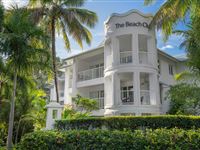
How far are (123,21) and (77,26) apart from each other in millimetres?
3946

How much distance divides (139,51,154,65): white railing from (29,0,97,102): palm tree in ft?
16.2

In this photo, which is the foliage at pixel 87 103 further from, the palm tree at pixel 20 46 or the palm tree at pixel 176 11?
the palm tree at pixel 176 11

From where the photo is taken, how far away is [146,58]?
20219 mm

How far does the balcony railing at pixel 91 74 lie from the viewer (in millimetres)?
23170

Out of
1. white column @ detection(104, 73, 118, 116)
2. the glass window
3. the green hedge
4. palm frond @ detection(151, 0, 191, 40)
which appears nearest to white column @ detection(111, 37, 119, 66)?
white column @ detection(104, 73, 118, 116)

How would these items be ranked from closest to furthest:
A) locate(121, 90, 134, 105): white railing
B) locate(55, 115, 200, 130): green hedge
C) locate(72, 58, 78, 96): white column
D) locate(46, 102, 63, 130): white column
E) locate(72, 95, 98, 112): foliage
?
locate(55, 115, 200, 130): green hedge, locate(46, 102, 63, 130): white column, locate(121, 90, 134, 105): white railing, locate(72, 95, 98, 112): foliage, locate(72, 58, 78, 96): white column

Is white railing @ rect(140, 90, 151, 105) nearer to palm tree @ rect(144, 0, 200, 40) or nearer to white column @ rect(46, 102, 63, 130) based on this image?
palm tree @ rect(144, 0, 200, 40)

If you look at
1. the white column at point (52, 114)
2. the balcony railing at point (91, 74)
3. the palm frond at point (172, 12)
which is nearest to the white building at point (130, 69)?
the balcony railing at point (91, 74)

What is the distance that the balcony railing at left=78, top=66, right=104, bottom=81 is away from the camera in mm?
23170

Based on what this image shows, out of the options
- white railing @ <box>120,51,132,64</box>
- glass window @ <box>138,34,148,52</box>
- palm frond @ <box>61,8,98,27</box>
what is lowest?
white railing @ <box>120,51,132,64</box>

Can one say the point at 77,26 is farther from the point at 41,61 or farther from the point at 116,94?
the point at 41,61

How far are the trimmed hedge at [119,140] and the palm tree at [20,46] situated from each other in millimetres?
3823

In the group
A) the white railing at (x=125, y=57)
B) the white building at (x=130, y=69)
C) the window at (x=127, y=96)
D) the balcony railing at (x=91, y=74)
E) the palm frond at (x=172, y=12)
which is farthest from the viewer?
the balcony railing at (x=91, y=74)

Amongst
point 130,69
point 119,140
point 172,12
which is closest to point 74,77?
point 130,69
